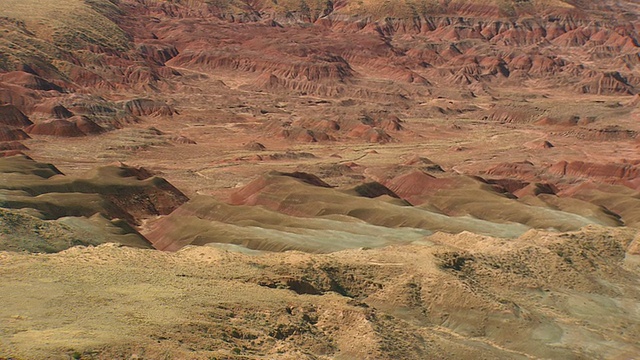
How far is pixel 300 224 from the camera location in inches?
2121

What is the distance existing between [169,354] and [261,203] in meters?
47.6

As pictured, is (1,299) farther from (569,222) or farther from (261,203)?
(569,222)

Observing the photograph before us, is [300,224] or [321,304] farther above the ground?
[321,304]

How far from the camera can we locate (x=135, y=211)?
6600cm

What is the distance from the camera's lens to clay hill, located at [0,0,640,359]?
2516cm

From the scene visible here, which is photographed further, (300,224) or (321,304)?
(300,224)

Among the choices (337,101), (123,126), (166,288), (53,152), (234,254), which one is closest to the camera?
(166,288)

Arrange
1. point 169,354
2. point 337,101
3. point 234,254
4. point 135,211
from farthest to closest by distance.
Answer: point 337,101, point 135,211, point 234,254, point 169,354

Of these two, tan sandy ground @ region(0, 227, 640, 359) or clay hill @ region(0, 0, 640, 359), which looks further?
clay hill @ region(0, 0, 640, 359)

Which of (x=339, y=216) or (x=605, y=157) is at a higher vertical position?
(x=339, y=216)

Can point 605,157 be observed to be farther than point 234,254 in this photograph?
Yes

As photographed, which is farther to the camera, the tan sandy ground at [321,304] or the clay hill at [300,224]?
the clay hill at [300,224]

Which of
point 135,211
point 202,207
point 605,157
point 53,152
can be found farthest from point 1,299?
point 605,157

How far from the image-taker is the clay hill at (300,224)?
2516 cm
